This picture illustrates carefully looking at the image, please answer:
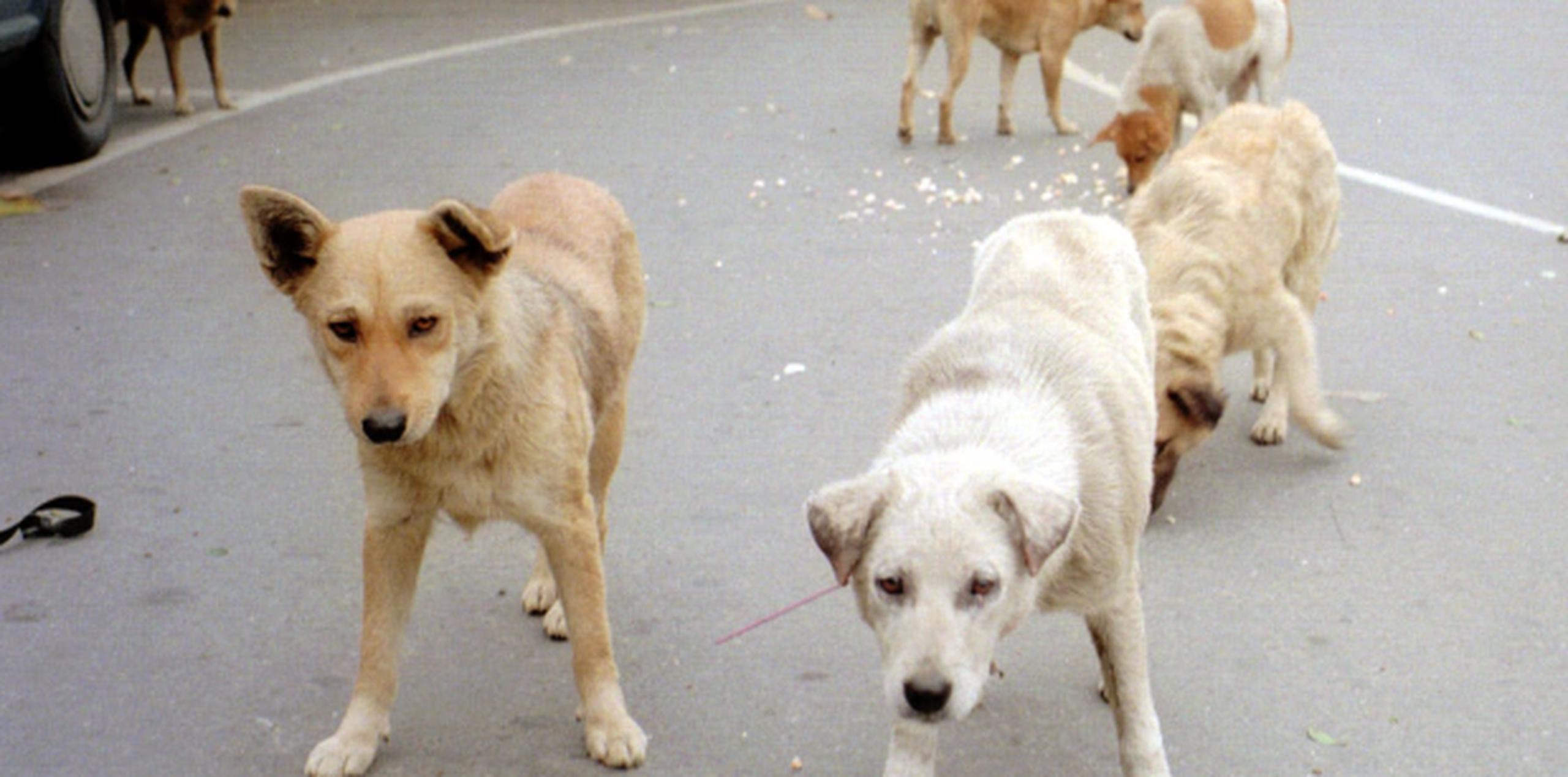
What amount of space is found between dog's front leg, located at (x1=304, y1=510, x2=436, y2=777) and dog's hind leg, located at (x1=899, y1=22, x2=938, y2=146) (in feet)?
24.0

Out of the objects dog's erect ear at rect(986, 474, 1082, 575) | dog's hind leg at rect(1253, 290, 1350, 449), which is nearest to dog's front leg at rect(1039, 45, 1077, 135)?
dog's hind leg at rect(1253, 290, 1350, 449)

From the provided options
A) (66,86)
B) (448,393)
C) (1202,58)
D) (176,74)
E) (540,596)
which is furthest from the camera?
(176,74)

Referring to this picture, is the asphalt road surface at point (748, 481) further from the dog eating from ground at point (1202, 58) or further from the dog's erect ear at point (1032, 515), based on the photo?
the dog's erect ear at point (1032, 515)

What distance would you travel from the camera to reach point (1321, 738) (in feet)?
13.9

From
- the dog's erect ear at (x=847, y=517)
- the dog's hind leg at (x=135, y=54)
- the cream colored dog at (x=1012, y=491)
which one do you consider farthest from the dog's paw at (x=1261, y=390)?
the dog's hind leg at (x=135, y=54)

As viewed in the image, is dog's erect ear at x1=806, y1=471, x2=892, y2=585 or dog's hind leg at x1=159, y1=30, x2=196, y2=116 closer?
dog's erect ear at x1=806, y1=471, x2=892, y2=585

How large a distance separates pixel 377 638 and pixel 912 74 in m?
7.65

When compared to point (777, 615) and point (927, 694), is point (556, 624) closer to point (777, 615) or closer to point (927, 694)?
point (777, 615)

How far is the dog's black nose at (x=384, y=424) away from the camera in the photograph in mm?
3586

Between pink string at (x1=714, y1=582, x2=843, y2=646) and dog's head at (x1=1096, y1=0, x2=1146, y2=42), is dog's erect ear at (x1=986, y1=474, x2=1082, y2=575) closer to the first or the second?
pink string at (x1=714, y1=582, x2=843, y2=646)

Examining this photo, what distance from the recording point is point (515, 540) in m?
5.40

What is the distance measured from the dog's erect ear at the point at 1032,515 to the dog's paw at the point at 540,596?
190 centimetres

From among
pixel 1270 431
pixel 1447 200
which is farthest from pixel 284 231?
pixel 1447 200

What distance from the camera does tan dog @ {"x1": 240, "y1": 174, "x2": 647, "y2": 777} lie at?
3.68 m
